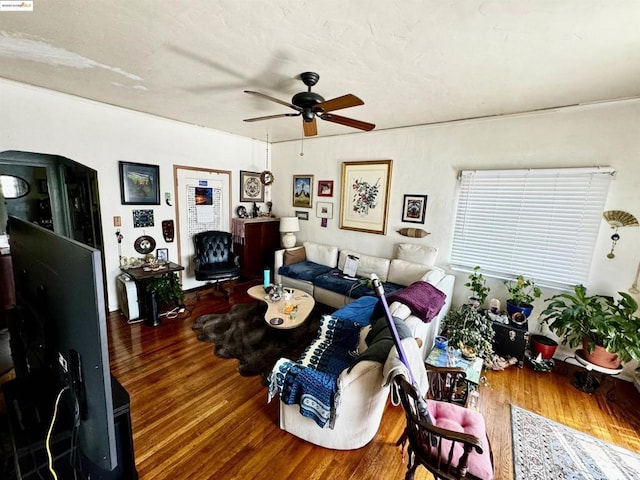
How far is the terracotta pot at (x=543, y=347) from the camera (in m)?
2.78

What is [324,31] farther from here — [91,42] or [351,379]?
[351,379]

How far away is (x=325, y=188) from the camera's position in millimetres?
4641

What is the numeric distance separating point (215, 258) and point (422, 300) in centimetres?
330

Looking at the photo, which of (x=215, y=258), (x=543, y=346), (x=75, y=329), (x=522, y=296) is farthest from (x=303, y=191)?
(x=75, y=329)

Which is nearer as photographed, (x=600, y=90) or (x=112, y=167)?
(x=600, y=90)

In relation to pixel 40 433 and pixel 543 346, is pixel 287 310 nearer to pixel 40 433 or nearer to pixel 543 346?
Answer: pixel 40 433

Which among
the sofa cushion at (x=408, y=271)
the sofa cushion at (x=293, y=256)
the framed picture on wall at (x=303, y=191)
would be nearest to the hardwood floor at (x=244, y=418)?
the sofa cushion at (x=408, y=271)

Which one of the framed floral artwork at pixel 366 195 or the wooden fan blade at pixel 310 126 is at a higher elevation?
the wooden fan blade at pixel 310 126

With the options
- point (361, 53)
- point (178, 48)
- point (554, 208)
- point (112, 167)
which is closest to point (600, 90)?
point (554, 208)

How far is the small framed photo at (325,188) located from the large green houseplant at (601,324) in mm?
3218

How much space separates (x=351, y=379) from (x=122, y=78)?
3.18 m

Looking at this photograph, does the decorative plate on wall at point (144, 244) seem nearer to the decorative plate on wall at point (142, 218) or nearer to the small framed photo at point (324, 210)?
the decorative plate on wall at point (142, 218)

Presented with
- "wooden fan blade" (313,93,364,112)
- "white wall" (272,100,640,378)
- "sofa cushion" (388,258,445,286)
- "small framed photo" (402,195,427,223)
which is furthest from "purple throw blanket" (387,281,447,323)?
"wooden fan blade" (313,93,364,112)

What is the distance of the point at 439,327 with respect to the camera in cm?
305
